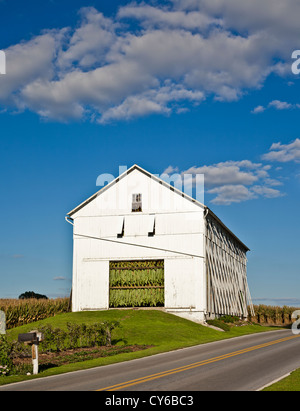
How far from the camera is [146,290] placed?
40.8 metres

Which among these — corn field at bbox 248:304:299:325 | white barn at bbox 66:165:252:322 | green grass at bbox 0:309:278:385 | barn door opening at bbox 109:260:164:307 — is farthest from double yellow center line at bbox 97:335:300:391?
corn field at bbox 248:304:299:325

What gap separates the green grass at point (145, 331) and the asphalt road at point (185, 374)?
1717 millimetres

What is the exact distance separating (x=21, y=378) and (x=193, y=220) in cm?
2615

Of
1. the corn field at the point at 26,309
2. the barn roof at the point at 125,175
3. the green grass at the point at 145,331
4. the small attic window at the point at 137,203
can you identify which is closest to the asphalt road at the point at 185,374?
the green grass at the point at 145,331

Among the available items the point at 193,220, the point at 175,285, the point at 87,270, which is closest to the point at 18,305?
the point at 87,270

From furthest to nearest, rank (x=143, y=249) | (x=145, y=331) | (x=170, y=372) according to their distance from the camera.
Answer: (x=143, y=249) < (x=145, y=331) < (x=170, y=372)

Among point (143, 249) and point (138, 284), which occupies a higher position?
point (143, 249)

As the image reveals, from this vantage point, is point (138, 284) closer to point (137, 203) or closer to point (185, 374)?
point (137, 203)

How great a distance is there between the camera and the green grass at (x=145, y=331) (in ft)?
74.2

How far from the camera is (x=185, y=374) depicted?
15.3m

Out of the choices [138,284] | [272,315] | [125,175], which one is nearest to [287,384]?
[138,284]

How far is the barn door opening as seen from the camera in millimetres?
40594

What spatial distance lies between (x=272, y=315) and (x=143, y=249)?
95.6ft
